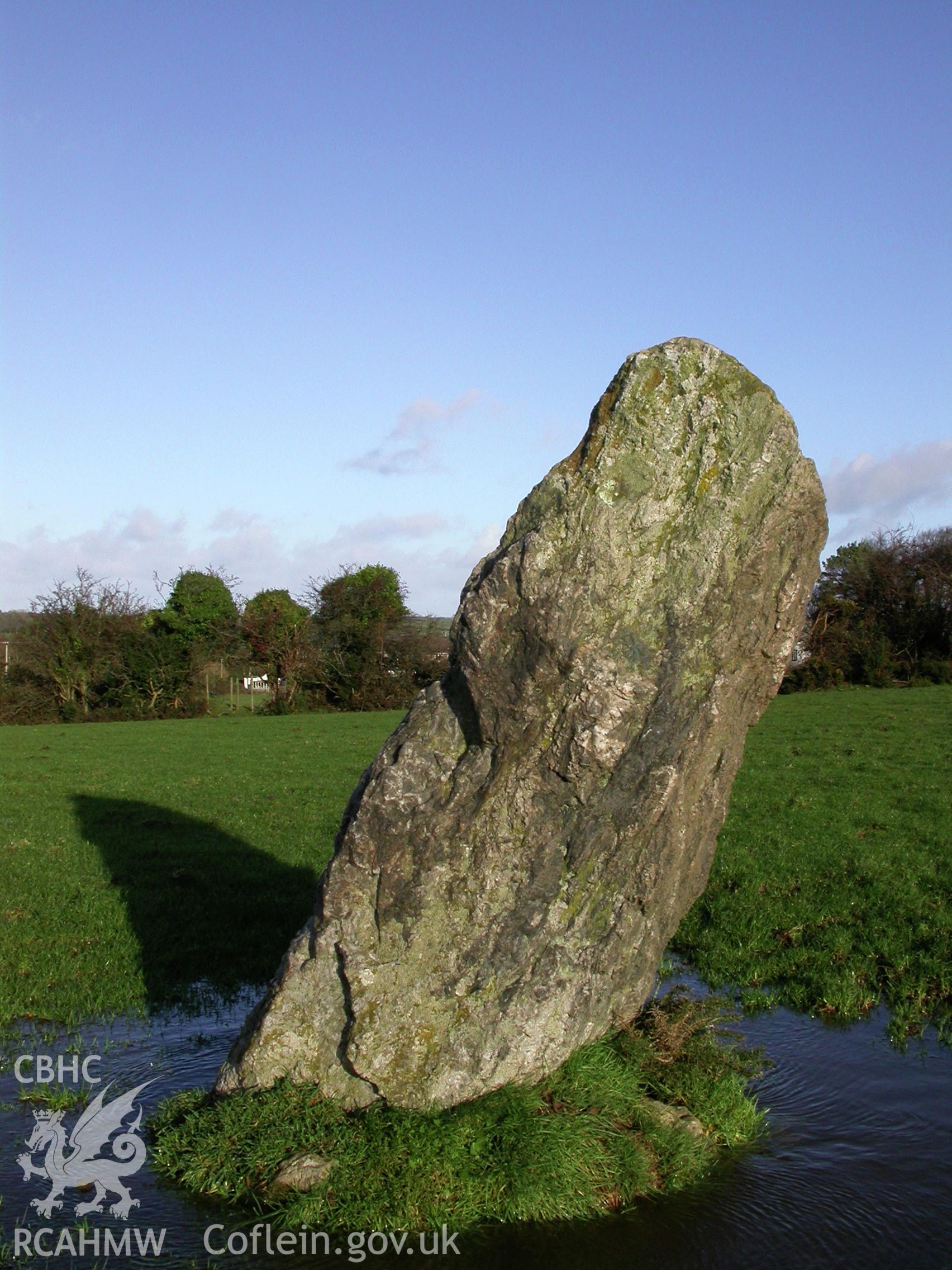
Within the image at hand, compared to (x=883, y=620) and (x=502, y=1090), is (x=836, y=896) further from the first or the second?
(x=883, y=620)

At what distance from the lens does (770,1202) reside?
579cm

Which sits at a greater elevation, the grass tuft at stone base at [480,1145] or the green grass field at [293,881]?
the green grass field at [293,881]

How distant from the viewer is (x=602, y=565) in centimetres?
594

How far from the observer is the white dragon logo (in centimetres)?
576

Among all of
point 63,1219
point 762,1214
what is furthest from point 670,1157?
point 63,1219

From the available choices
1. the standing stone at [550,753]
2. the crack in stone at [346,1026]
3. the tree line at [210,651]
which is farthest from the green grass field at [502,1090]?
the tree line at [210,651]

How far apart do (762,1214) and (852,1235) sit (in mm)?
474

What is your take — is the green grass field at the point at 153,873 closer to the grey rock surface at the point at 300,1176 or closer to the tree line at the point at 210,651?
A: the grey rock surface at the point at 300,1176

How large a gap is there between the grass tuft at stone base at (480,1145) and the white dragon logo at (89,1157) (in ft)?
0.75

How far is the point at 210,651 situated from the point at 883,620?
3823 centimetres

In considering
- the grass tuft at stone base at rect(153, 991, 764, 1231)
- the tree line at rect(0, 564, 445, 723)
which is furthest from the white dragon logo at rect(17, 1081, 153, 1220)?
the tree line at rect(0, 564, 445, 723)

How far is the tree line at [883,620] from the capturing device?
53.7 meters

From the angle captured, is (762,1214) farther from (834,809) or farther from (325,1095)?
(834,809)

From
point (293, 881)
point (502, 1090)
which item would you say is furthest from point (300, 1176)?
point (293, 881)
